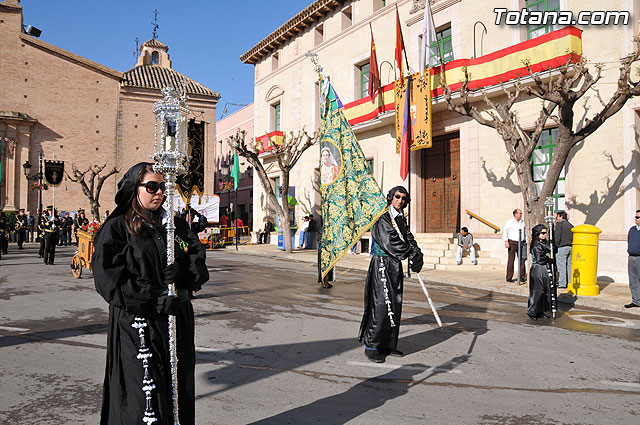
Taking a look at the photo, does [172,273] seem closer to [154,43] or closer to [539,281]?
[539,281]

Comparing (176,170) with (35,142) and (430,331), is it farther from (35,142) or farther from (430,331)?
(35,142)

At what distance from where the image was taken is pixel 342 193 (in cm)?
661

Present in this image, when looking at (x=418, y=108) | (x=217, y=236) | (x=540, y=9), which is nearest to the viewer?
(x=540, y=9)

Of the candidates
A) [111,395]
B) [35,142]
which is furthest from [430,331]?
[35,142]

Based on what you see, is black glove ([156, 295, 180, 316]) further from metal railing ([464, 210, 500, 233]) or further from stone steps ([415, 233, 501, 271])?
metal railing ([464, 210, 500, 233])

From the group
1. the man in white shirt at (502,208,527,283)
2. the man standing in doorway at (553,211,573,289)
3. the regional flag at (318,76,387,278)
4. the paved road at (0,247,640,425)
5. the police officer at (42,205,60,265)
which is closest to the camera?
the paved road at (0,247,640,425)

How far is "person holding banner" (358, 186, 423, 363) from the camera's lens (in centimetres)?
546

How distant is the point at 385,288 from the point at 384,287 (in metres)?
0.02

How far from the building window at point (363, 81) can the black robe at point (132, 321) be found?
22.1 meters

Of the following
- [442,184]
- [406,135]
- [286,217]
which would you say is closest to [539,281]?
[406,135]

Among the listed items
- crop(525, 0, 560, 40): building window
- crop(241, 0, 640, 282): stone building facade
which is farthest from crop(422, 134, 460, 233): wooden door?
crop(525, 0, 560, 40): building window

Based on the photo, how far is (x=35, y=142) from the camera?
3747 centimetres

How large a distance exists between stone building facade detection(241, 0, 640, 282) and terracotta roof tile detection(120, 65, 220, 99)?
562 inches

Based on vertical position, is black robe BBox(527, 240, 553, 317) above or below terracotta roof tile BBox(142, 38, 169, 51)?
below
